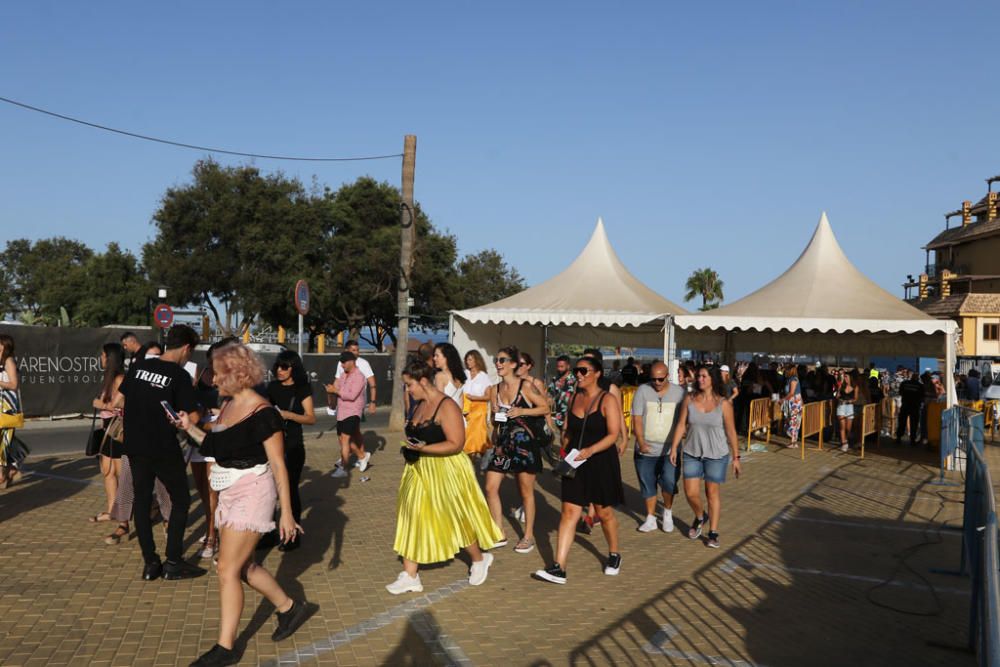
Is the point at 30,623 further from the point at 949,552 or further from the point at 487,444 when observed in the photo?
the point at 949,552

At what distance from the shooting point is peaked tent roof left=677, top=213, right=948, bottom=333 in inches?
560

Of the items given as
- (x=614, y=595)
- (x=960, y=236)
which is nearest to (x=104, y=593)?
(x=614, y=595)

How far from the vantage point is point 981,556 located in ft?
14.1

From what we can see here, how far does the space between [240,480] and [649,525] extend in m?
4.86

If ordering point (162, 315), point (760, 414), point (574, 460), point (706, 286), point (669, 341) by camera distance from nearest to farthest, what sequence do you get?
point (574, 460)
point (669, 341)
point (760, 414)
point (162, 315)
point (706, 286)

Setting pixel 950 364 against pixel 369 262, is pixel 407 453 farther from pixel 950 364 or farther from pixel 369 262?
pixel 369 262

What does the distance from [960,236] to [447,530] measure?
6406 cm

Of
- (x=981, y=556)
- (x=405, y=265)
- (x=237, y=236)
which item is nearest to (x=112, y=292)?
(x=237, y=236)

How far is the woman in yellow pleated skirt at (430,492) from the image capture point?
565 cm

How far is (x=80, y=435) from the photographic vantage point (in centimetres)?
1477

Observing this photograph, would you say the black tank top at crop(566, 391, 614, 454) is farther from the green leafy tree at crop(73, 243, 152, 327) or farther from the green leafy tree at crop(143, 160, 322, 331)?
the green leafy tree at crop(73, 243, 152, 327)

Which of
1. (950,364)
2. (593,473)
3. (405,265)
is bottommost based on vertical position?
(593,473)

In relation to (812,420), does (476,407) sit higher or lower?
higher

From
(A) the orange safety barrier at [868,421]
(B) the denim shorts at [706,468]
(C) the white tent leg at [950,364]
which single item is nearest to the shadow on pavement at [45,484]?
(B) the denim shorts at [706,468]
